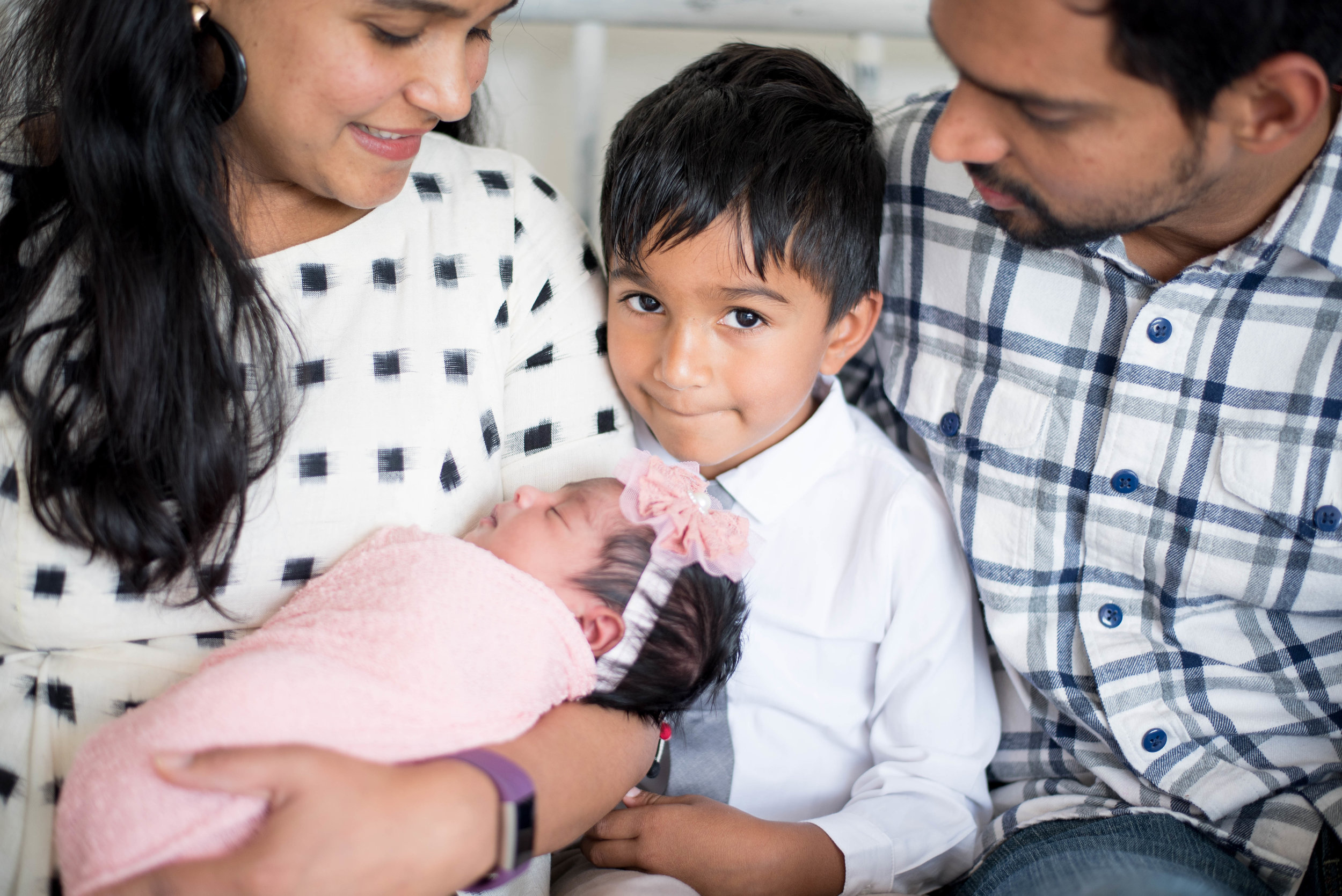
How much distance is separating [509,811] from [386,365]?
57cm

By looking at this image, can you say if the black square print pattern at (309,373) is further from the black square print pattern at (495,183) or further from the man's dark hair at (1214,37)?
the man's dark hair at (1214,37)

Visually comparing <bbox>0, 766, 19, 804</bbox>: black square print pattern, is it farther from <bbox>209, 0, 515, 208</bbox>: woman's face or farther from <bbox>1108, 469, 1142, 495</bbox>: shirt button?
<bbox>1108, 469, 1142, 495</bbox>: shirt button

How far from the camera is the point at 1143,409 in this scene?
1.27 m

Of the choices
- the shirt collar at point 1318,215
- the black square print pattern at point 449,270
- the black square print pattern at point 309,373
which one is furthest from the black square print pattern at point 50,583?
the shirt collar at point 1318,215

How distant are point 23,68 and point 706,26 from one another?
107cm

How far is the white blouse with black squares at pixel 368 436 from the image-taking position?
1.15m

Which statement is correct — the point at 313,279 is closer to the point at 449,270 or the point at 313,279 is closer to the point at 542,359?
the point at 449,270

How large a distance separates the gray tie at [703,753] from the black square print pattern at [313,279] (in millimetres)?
769

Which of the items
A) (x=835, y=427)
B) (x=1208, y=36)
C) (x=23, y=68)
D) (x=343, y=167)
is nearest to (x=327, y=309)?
(x=343, y=167)

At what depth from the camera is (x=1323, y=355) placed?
1.16m

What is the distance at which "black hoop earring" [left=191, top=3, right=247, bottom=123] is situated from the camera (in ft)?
3.70

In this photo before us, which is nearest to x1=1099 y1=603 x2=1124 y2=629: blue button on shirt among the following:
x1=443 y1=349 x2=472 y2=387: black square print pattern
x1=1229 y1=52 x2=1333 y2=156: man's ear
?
x1=1229 y1=52 x2=1333 y2=156: man's ear

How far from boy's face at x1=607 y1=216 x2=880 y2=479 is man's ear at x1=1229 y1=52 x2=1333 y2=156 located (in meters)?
0.55

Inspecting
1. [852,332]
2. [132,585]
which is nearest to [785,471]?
[852,332]
